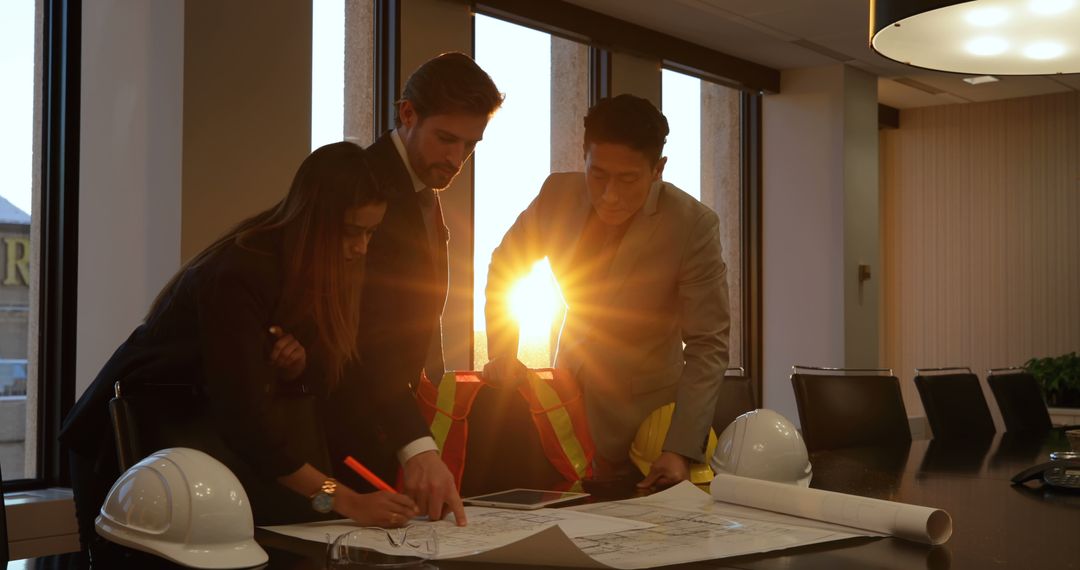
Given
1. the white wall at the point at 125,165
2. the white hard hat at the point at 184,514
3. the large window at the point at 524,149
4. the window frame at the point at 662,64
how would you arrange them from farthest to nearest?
the large window at the point at 524,149 → the window frame at the point at 662,64 → the white wall at the point at 125,165 → the white hard hat at the point at 184,514

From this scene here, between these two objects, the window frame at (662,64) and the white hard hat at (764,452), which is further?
the window frame at (662,64)

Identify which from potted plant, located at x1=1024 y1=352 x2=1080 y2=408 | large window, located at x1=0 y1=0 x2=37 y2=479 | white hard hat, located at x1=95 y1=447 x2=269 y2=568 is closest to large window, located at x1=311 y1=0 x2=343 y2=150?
large window, located at x1=0 y1=0 x2=37 y2=479

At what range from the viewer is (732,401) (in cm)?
284

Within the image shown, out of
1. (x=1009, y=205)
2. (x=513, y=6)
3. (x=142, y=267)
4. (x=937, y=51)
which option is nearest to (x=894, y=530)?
(x=937, y=51)

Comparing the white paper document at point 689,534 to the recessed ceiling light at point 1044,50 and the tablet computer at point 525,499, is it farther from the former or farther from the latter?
the recessed ceiling light at point 1044,50

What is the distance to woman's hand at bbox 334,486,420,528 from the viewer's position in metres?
1.44

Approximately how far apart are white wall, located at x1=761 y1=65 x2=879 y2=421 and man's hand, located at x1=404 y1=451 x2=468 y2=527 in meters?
5.34

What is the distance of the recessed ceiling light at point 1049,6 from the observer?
2078 millimetres

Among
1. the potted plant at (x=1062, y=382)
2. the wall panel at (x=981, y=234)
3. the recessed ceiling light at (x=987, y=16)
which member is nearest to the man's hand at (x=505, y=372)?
the recessed ceiling light at (x=987, y=16)

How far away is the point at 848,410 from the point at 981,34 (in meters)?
1.21

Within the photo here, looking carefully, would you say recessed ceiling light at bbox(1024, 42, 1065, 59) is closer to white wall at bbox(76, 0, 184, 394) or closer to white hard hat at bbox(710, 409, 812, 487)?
white hard hat at bbox(710, 409, 812, 487)

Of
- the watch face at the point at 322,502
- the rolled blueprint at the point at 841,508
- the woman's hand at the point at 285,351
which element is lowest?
the rolled blueprint at the point at 841,508

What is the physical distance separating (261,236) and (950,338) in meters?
7.30

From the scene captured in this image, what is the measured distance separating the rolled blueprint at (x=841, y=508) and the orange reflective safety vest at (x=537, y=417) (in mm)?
459
